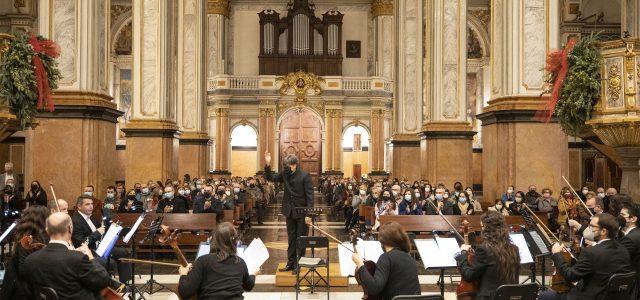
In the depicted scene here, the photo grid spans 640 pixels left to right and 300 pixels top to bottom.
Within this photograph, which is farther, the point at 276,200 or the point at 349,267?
the point at 276,200

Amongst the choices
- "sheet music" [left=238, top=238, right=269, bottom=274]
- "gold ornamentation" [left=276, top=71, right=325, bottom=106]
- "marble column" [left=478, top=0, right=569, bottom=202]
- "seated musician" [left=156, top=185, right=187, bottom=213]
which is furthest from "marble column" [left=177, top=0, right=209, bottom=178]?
"sheet music" [left=238, top=238, right=269, bottom=274]

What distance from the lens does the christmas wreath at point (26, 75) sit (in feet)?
38.5

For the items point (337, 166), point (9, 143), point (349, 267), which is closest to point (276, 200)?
point (337, 166)

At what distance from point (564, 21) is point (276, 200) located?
15.6 m

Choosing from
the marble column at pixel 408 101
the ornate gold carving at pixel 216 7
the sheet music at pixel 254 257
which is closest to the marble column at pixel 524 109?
the sheet music at pixel 254 257

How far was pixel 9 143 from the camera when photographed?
29906 mm

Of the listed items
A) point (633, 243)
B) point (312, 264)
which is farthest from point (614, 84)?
point (312, 264)

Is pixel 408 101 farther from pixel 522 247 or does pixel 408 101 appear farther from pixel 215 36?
pixel 522 247

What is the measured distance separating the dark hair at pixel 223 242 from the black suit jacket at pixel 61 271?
944 millimetres

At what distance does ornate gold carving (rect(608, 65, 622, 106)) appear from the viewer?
1145 centimetres

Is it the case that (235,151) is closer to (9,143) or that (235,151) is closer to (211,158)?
(211,158)

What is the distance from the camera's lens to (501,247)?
6395 mm

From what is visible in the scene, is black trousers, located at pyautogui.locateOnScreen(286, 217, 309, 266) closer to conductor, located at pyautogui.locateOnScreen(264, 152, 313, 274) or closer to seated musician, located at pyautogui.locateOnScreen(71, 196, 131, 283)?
conductor, located at pyautogui.locateOnScreen(264, 152, 313, 274)

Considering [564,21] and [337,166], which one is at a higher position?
[564,21]
